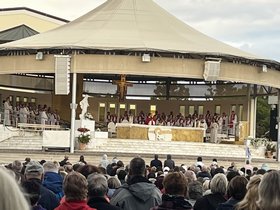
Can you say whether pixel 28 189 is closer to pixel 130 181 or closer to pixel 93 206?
pixel 93 206

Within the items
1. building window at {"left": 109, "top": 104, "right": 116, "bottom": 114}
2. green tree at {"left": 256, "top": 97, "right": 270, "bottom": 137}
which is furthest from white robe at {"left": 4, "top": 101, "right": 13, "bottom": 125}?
green tree at {"left": 256, "top": 97, "right": 270, "bottom": 137}

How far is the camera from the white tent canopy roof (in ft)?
97.9

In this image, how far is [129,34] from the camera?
109 ft

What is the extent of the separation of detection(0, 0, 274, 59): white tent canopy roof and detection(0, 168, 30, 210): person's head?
2635 cm

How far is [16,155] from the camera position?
26703 mm

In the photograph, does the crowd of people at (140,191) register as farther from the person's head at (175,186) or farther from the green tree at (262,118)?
the green tree at (262,118)

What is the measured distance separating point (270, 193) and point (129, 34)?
29867 millimetres

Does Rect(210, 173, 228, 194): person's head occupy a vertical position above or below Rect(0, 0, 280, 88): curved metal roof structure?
below

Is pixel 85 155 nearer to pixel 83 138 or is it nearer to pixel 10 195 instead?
pixel 83 138

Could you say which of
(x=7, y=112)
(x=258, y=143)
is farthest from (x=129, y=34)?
(x=258, y=143)

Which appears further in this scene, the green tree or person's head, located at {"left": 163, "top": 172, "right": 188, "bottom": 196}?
the green tree

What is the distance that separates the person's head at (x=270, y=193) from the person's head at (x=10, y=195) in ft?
4.98

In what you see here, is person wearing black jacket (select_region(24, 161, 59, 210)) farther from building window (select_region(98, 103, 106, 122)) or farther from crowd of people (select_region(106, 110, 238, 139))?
building window (select_region(98, 103, 106, 122))

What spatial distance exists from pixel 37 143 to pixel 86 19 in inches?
402
